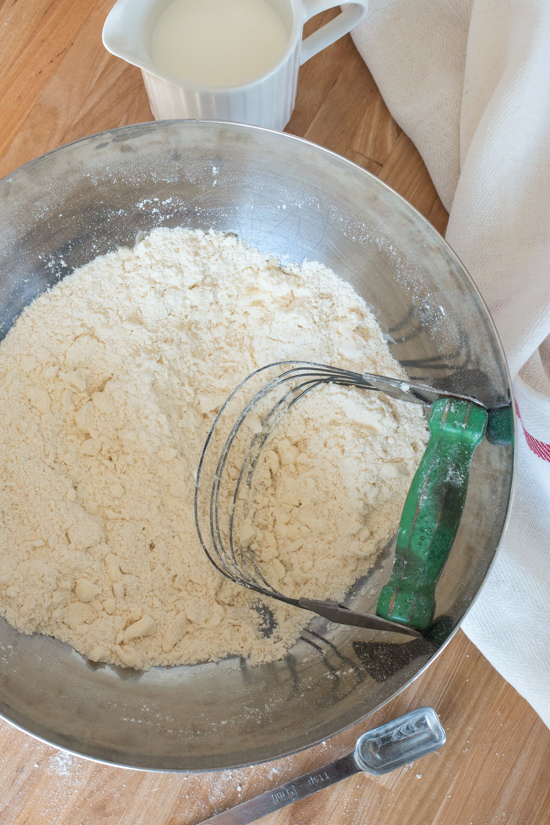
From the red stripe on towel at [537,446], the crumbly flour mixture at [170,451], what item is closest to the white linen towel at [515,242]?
the red stripe on towel at [537,446]

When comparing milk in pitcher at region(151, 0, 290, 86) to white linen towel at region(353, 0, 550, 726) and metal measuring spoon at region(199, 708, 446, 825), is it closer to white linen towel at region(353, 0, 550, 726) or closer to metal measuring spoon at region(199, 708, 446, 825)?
white linen towel at region(353, 0, 550, 726)

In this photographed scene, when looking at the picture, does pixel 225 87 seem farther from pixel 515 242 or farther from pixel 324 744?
pixel 324 744

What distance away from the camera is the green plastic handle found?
1.60ft

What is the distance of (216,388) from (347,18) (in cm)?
36

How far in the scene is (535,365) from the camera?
560mm

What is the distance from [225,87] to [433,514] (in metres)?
0.39

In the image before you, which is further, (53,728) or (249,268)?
(249,268)

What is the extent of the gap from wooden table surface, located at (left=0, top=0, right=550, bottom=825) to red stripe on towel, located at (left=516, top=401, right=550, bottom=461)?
20 cm

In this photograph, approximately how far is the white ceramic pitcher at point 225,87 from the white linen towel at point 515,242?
0.41 ft

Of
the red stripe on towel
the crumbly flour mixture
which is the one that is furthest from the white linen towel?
the crumbly flour mixture

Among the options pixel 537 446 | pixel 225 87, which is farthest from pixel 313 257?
pixel 537 446

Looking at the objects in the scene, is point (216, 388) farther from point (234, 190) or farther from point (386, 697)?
point (386, 697)

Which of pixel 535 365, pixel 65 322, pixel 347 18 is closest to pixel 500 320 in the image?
pixel 535 365

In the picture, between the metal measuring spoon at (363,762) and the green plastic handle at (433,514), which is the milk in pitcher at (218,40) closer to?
the green plastic handle at (433,514)
